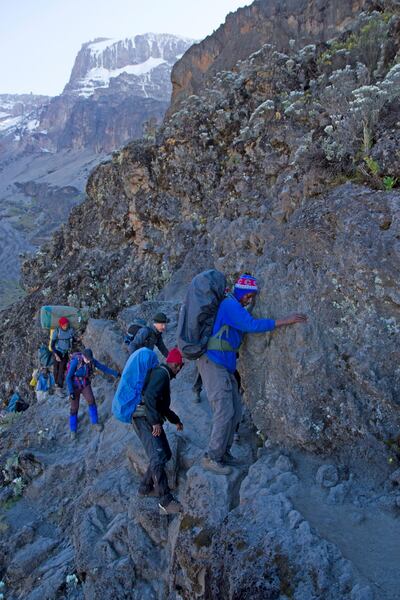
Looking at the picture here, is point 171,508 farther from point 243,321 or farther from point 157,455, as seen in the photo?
point 243,321

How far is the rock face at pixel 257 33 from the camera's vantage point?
13797 mm

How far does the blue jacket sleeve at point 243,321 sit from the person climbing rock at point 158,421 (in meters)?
0.63

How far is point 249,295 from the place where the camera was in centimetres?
448

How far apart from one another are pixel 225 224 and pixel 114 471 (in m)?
4.41

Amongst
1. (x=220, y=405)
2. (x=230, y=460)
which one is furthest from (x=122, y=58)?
(x=230, y=460)

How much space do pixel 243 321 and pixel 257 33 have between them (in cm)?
1532

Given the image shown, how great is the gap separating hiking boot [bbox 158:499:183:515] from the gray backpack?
1416 millimetres

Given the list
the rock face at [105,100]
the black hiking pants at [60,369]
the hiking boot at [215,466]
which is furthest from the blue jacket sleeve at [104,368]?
the rock face at [105,100]

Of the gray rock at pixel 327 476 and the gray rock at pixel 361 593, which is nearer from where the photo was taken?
the gray rock at pixel 361 593

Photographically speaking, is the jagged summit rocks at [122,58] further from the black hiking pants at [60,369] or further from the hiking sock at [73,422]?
the hiking sock at [73,422]

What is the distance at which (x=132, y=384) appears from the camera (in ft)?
14.5

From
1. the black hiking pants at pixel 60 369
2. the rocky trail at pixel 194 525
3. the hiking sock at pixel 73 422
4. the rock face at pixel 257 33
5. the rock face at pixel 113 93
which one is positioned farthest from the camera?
the rock face at pixel 113 93

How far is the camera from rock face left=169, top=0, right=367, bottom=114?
1380 cm

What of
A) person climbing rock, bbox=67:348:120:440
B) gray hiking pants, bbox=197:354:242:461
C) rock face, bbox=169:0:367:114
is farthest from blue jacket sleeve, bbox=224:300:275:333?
rock face, bbox=169:0:367:114
